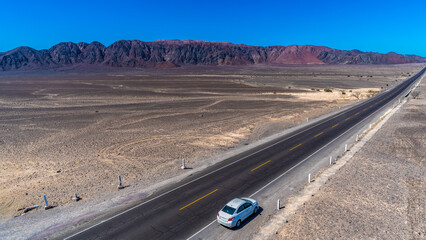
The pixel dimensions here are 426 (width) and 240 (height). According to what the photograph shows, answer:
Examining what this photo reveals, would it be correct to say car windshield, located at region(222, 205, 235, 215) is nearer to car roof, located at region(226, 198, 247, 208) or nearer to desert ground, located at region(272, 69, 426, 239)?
car roof, located at region(226, 198, 247, 208)

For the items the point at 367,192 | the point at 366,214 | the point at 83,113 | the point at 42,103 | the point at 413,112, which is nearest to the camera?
the point at 366,214

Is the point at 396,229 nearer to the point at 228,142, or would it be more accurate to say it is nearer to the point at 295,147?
→ the point at 295,147

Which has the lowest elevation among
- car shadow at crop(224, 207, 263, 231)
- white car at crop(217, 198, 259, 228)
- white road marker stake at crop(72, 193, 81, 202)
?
car shadow at crop(224, 207, 263, 231)

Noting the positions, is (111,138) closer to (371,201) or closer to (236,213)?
(236,213)

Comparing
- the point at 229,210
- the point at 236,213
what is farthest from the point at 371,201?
the point at 229,210

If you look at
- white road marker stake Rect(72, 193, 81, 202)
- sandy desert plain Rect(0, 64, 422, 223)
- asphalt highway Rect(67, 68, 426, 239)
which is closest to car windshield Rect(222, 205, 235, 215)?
asphalt highway Rect(67, 68, 426, 239)

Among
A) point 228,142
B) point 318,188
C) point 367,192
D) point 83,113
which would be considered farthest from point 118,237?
point 83,113

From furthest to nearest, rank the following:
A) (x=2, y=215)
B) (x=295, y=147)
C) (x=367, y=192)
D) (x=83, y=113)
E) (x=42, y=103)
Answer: (x=42, y=103)
(x=83, y=113)
(x=295, y=147)
(x=367, y=192)
(x=2, y=215)
